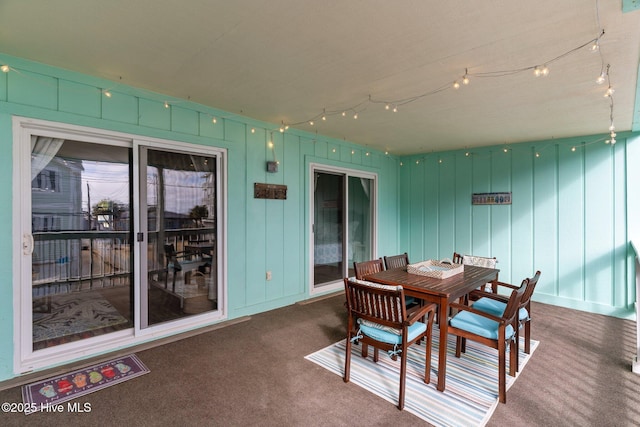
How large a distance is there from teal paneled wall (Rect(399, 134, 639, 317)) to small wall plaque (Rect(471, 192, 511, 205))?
58 millimetres

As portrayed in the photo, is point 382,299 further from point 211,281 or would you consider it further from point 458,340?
point 211,281

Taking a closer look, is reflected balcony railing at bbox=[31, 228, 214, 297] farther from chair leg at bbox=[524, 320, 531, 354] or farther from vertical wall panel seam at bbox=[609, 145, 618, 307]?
vertical wall panel seam at bbox=[609, 145, 618, 307]

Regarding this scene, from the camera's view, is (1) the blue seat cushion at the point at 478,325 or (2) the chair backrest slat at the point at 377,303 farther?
(1) the blue seat cushion at the point at 478,325

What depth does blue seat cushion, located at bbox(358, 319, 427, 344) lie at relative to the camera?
7.36ft

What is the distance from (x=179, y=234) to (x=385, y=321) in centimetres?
242

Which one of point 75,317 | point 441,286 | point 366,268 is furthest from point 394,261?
point 75,317

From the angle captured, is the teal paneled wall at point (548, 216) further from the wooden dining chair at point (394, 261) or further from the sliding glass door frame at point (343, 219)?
the wooden dining chair at point (394, 261)

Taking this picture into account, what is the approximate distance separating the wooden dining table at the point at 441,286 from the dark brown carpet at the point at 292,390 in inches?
20.1

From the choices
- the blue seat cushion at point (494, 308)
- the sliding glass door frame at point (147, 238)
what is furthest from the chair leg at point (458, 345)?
the sliding glass door frame at point (147, 238)

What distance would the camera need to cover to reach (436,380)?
2.47 m

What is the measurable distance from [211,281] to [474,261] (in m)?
3.22

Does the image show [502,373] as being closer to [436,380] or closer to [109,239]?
[436,380]

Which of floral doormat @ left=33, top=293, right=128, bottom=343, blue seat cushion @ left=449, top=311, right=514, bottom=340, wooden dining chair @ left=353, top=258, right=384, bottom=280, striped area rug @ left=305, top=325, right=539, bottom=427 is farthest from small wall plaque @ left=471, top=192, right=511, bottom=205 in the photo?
floral doormat @ left=33, top=293, right=128, bottom=343

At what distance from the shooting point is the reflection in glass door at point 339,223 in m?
4.93
